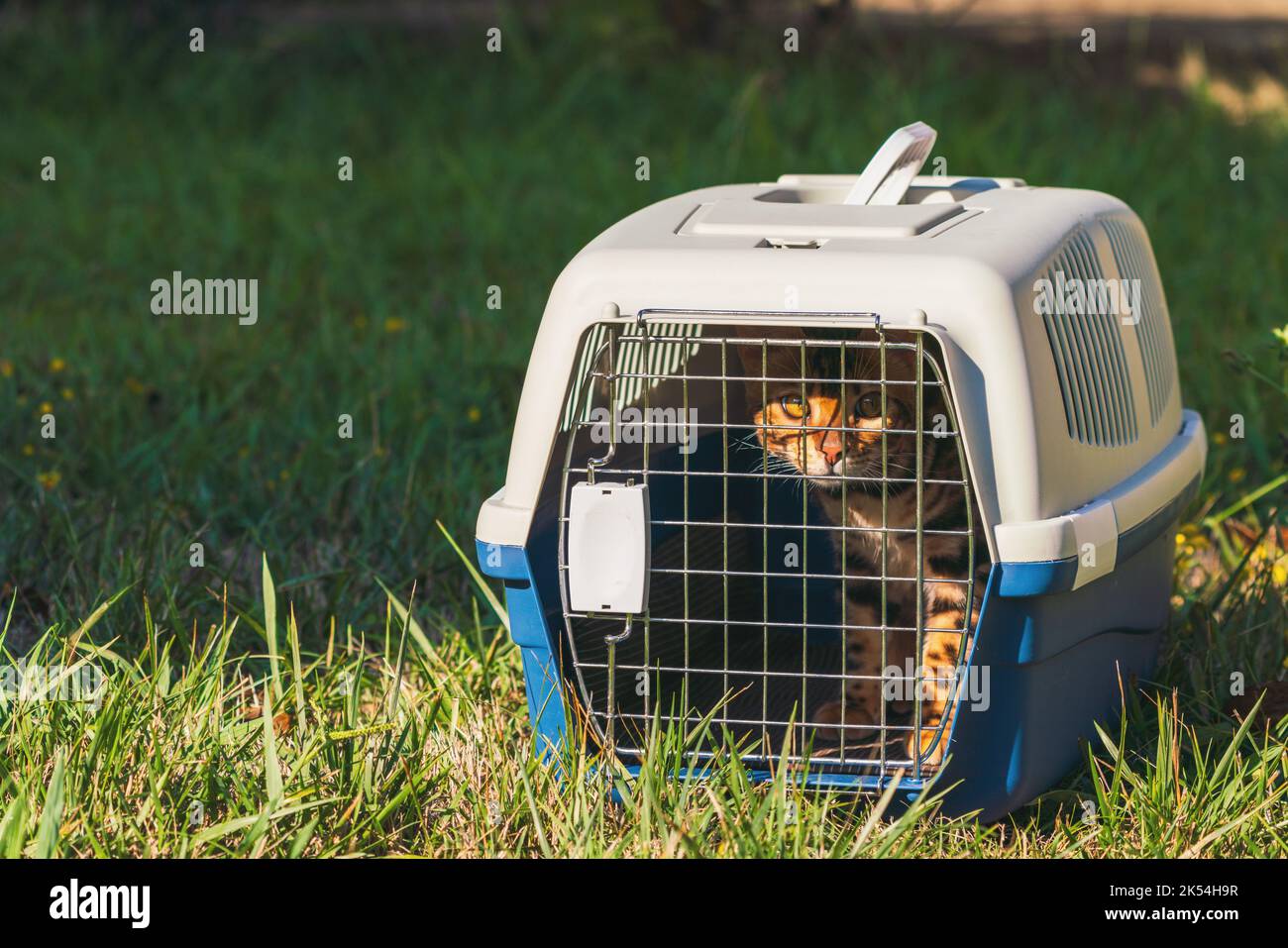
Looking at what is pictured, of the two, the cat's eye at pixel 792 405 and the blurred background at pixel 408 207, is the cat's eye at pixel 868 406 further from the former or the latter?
the blurred background at pixel 408 207

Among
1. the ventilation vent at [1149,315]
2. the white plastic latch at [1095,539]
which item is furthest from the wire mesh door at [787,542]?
the ventilation vent at [1149,315]

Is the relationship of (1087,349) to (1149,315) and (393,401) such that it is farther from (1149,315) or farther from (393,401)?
(393,401)

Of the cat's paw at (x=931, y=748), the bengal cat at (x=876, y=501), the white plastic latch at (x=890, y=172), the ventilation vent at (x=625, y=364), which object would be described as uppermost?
the white plastic latch at (x=890, y=172)

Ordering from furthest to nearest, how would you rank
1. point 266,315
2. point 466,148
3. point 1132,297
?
point 466,148 < point 266,315 < point 1132,297

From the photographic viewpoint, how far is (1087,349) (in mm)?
2094

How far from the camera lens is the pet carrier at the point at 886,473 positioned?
187cm

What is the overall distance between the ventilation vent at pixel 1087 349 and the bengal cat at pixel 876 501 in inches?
7.7

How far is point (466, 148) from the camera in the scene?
5.48m

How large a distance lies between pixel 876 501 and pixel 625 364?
19.5 inches

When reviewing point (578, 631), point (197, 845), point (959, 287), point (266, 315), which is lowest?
point (197, 845)

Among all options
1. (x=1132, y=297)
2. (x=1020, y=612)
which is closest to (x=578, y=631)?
(x=1020, y=612)

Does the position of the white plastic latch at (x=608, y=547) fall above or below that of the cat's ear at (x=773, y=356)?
below

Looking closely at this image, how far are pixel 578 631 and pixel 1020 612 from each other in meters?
0.65

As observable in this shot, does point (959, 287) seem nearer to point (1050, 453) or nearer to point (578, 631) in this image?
point (1050, 453)
